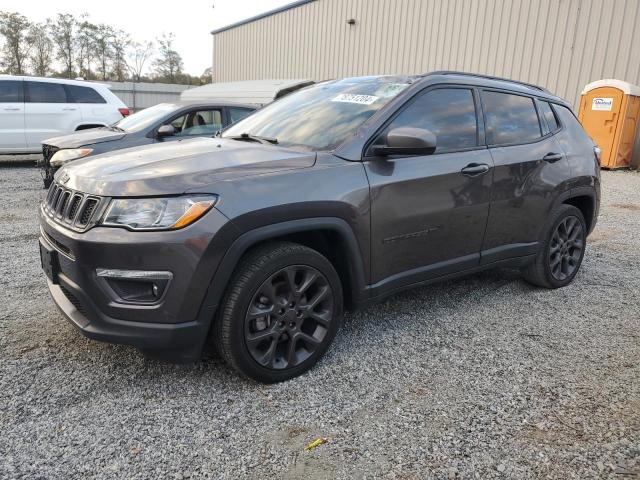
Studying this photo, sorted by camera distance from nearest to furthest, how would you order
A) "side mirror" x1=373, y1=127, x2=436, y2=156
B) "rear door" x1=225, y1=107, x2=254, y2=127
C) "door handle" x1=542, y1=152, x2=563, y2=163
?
"side mirror" x1=373, y1=127, x2=436, y2=156, "door handle" x1=542, y1=152, x2=563, y2=163, "rear door" x1=225, y1=107, x2=254, y2=127

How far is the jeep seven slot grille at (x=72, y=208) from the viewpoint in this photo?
98.2 inches

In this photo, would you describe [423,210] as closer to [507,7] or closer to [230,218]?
[230,218]

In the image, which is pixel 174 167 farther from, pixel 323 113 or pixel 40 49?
pixel 40 49

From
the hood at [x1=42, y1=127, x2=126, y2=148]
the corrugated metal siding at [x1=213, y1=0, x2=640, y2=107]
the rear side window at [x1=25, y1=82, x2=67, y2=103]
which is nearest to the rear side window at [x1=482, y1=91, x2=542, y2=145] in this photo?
the hood at [x1=42, y1=127, x2=126, y2=148]

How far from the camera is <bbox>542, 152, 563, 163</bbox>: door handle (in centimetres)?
401

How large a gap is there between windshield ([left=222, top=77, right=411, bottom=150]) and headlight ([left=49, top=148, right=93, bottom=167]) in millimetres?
3485

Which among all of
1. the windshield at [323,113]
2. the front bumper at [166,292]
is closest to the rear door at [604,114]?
the windshield at [323,113]

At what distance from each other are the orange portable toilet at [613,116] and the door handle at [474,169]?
990 centimetres

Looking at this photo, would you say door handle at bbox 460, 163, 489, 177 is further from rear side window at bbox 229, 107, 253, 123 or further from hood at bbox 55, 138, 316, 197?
rear side window at bbox 229, 107, 253, 123

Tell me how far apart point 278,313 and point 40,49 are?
145 ft

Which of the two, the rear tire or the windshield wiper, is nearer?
the windshield wiper

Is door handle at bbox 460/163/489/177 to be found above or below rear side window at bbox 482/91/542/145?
below

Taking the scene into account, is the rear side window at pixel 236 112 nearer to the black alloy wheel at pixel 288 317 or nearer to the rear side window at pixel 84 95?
the rear side window at pixel 84 95

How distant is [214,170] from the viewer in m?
2.58
